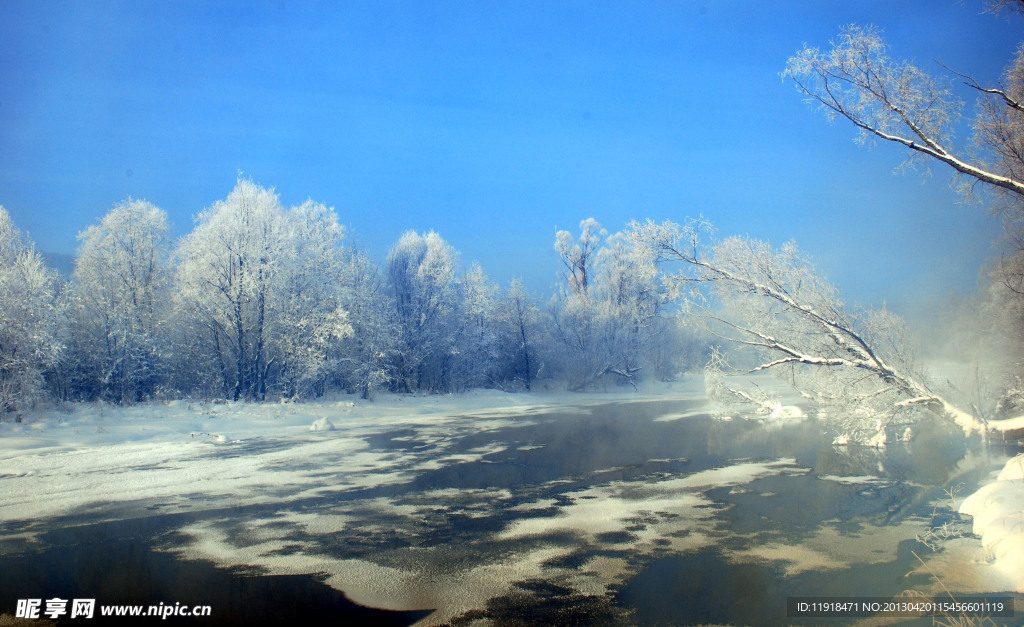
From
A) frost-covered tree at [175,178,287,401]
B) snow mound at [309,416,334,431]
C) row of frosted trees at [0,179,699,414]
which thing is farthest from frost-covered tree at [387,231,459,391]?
snow mound at [309,416,334,431]

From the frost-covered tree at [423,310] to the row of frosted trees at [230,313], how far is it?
0.09 m

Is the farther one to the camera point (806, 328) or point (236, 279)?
point (236, 279)

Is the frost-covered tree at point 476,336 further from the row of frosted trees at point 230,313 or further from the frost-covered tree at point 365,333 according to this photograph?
the frost-covered tree at point 365,333

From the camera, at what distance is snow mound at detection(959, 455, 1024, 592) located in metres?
5.30

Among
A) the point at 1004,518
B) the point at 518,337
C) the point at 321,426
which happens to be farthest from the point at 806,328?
the point at 518,337

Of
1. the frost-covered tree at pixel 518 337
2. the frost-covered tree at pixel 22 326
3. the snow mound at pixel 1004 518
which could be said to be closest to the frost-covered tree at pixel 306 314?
the frost-covered tree at pixel 22 326

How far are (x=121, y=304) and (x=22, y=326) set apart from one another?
7262mm

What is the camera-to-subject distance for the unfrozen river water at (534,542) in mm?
5055

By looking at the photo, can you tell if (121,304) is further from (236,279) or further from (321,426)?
(321,426)

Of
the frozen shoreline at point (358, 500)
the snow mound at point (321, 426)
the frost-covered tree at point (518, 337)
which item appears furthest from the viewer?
the frost-covered tree at point (518, 337)

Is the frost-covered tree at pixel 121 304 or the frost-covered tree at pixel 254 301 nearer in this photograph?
the frost-covered tree at pixel 121 304

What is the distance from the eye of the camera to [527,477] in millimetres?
10766

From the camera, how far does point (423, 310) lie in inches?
1417

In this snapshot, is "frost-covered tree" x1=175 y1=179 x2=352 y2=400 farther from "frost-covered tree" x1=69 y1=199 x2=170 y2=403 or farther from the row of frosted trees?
"frost-covered tree" x1=69 y1=199 x2=170 y2=403
